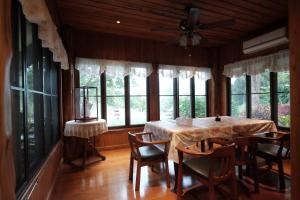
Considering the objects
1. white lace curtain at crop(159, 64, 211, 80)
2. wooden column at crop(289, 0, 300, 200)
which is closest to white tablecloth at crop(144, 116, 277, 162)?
wooden column at crop(289, 0, 300, 200)

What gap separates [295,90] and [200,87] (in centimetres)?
421

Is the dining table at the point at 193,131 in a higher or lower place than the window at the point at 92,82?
lower

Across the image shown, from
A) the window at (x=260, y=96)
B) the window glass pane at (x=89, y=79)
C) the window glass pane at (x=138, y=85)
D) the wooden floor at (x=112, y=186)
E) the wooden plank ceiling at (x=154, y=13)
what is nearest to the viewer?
the wooden floor at (x=112, y=186)

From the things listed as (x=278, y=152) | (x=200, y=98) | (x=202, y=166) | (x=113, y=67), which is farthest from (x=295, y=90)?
(x=200, y=98)

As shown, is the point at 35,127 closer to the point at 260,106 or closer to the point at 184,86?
the point at 184,86

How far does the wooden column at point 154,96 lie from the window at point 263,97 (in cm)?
211

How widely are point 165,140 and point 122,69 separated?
7.76 ft

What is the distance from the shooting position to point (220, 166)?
1979 mm

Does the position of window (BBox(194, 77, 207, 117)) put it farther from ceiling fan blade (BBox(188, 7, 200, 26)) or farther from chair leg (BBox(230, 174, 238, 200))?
chair leg (BBox(230, 174, 238, 200))

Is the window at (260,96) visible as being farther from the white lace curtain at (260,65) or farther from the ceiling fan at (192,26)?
the ceiling fan at (192,26)

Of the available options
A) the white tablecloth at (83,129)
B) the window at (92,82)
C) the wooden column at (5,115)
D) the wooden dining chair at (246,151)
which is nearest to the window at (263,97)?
the wooden dining chair at (246,151)

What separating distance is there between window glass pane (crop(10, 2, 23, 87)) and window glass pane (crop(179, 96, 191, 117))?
4.05m

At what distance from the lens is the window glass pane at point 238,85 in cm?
470

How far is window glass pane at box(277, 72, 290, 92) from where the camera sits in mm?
3719
